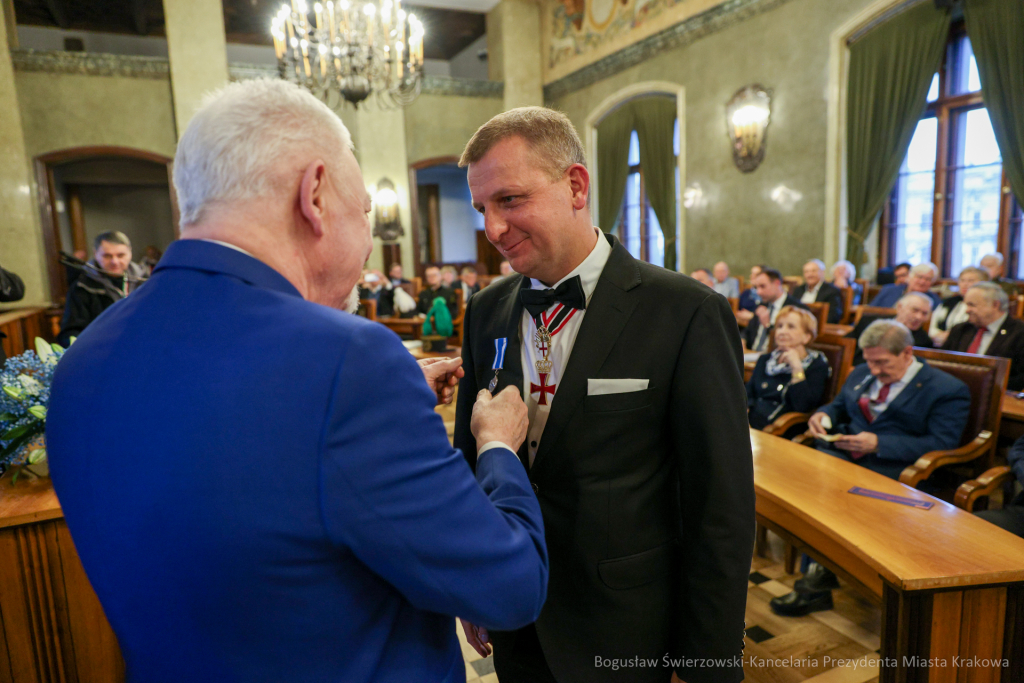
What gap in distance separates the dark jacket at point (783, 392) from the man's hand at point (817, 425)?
36 cm

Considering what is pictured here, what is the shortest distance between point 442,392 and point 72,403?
0.67m

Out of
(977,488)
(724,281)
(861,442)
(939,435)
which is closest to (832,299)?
(724,281)

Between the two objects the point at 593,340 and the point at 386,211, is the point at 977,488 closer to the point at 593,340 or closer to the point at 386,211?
the point at 593,340

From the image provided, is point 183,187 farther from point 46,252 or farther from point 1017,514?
point 46,252

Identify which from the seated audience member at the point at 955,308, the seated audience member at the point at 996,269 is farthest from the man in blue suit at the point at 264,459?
the seated audience member at the point at 996,269

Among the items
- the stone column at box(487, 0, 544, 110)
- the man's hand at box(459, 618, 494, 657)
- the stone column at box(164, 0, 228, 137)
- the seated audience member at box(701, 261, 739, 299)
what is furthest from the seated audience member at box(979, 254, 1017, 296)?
the stone column at box(164, 0, 228, 137)

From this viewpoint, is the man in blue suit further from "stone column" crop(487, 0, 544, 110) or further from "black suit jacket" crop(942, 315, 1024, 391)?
"stone column" crop(487, 0, 544, 110)

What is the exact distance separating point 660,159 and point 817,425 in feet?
25.7

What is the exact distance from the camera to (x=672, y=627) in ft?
4.07

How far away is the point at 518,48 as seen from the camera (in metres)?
12.1

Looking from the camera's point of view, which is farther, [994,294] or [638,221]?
[638,221]

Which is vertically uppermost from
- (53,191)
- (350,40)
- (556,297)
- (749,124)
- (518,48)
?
(518,48)

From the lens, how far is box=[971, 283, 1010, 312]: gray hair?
174 inches

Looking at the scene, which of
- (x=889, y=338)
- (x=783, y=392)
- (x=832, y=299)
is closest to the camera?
(x=889, y=338)
